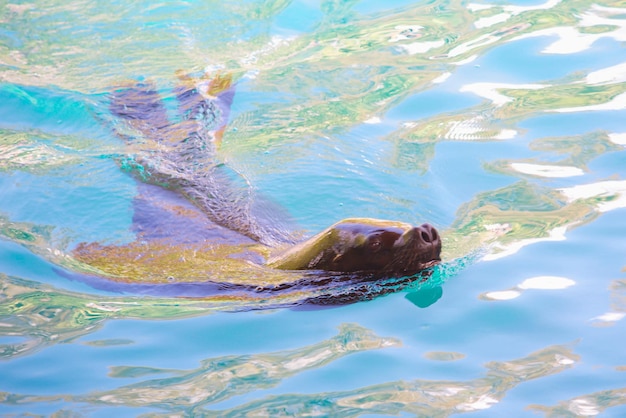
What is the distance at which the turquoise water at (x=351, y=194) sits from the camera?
4.19m

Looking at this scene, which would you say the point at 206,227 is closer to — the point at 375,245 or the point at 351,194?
the point at 351,194

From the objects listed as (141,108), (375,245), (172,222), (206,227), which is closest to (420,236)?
(375,245)

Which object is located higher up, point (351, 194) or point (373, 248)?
point (373, 248)

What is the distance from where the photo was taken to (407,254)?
15.4 feet

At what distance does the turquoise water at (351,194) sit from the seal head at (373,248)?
0.81ft

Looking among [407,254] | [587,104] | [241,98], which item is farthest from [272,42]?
[407,254]

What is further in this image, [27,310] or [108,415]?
[27,310]

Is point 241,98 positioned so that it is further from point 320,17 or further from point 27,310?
point 27,310

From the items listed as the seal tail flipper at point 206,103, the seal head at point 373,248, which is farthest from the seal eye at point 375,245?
the seal tail flipper at point 206,103

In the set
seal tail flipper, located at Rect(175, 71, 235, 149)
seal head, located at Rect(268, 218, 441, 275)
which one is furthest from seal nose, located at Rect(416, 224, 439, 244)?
seal tail flipper, located at Rect(175, 71, 235, 149)

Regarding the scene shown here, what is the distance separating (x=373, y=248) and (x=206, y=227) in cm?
180

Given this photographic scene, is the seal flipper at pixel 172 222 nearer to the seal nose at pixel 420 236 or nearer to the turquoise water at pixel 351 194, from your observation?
the turquoise water at pixel 351 194

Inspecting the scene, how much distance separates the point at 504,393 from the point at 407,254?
1.04 metres

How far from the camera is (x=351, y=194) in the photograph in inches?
264
